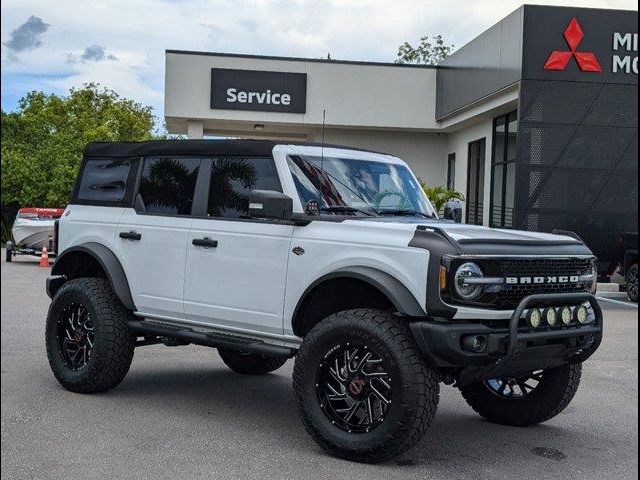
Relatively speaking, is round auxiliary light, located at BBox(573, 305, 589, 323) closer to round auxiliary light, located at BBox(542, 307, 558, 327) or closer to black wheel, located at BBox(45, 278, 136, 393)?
round auxiliary light, located at BBox(542, 307, 558, 327)

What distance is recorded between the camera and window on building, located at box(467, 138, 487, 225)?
26.3 m

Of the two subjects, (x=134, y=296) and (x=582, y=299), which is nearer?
(x=582, y=299)

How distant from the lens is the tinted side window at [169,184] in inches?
267

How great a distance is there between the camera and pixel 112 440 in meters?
5.58

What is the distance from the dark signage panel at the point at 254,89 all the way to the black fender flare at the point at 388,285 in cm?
2242

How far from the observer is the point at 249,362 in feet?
26.3

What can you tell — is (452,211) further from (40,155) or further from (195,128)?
(40,155)

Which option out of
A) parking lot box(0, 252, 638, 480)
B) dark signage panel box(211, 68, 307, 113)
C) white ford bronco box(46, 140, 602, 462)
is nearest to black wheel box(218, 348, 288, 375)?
parking lot box(0, 252, 638, 480)

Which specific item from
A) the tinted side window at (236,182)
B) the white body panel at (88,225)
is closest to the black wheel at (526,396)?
the tinted side window at (236,182)

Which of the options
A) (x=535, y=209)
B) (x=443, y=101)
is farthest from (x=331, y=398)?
(x=443, y=101)

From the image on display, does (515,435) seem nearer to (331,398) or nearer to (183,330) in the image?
(331,398)

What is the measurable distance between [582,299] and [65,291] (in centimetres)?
406

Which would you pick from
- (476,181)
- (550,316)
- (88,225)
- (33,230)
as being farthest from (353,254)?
(476,181)

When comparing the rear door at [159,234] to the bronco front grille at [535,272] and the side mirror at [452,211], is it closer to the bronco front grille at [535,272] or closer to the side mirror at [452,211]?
the side mirror at [452,211]
